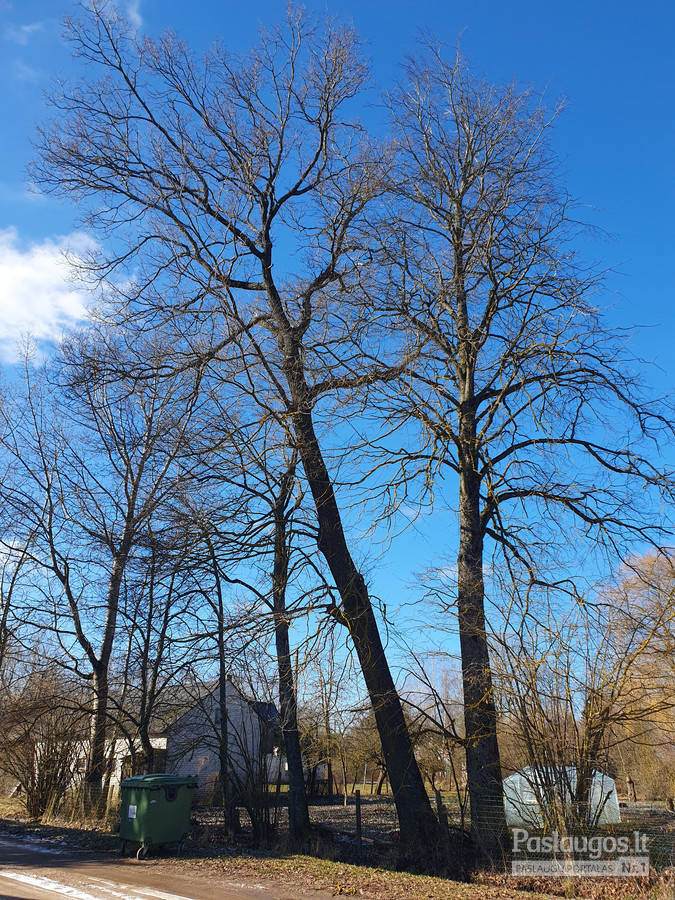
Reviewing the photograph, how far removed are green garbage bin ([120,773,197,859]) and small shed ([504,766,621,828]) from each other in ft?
18.3

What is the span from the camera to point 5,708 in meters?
16.3

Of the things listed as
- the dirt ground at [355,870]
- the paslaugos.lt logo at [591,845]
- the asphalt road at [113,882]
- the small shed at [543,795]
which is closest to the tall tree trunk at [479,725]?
the small shed at [543,795]

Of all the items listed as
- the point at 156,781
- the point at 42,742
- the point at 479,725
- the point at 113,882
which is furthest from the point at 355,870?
the point at 42,742

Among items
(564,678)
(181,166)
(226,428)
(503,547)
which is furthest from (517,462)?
(181,166)

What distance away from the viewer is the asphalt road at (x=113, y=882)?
24.1 ft

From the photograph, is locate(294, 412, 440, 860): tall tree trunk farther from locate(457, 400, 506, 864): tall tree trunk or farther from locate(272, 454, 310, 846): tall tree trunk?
locate(457, 400, 506, 864): tall tree trunk

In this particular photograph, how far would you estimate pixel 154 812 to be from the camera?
10406mm

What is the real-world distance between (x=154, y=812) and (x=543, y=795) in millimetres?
6337

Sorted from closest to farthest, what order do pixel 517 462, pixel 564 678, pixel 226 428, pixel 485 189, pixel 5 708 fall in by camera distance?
1. pixel 564 678
2. pixel 226 428
3. pixel 517 462
4. pixel 485 189
5. pixel 5 708

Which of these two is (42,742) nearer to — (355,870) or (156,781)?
(156,781)

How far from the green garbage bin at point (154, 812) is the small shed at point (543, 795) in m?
5.58

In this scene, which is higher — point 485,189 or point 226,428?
point 485,189

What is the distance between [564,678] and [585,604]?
37.7 inches

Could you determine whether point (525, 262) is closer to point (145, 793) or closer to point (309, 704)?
point (309, 704)
